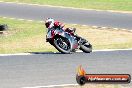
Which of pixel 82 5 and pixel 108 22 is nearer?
pixel 108 22

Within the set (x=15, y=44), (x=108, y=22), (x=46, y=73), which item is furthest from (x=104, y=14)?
(x=46, y=73)

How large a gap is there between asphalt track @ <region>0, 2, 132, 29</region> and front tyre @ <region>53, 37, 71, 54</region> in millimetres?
9859

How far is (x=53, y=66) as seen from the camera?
16.2 metres

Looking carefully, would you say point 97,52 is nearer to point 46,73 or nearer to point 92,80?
point 46,73

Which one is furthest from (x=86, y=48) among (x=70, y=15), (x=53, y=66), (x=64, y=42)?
(x=70, y=15)

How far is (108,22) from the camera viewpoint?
1180 inches

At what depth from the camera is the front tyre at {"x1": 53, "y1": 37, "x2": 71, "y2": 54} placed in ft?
61.2

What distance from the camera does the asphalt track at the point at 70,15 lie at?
29906 mm

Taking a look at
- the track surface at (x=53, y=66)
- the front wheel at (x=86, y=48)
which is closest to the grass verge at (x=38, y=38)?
the front wheel at (x=86, y=48)

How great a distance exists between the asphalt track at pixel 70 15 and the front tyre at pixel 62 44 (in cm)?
986

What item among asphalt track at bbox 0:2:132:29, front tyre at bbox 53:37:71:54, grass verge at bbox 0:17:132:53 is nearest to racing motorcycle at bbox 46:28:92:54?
front tyre at bbox 53:37:71:54

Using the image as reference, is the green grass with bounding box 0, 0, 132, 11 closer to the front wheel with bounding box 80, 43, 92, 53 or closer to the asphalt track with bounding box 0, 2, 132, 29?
the asphalt track with bounding box 0, 2, 132, 29

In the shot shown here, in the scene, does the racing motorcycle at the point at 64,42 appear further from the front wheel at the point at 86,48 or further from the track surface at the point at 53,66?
the track surface at the point at 53,66

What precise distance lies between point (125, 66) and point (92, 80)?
7187 mm
